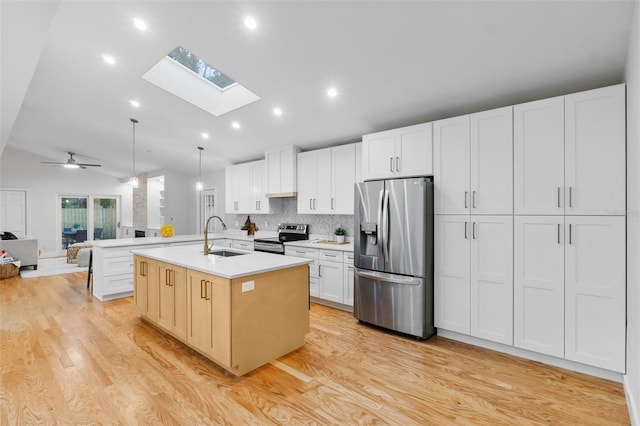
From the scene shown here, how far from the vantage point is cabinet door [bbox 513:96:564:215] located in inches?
99.1

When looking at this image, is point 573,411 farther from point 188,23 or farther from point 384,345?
point 188,23

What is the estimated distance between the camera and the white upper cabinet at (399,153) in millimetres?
3254

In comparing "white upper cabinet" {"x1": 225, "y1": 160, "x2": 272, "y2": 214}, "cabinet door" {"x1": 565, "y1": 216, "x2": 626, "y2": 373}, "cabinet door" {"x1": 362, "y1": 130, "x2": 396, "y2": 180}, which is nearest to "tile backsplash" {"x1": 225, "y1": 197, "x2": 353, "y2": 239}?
"white upper cabinet" {"x1": 225, "y1": 160, "x2": 272, "y2": 214}

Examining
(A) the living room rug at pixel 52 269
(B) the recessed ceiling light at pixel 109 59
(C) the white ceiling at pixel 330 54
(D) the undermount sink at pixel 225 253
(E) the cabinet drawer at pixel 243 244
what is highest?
(B) the recessed ceiling light at pixel 109 59

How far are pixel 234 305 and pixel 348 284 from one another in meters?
1.86

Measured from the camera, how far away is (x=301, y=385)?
234cm

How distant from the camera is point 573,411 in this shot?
6.67 ft

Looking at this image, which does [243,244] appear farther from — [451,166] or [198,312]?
[451,166]

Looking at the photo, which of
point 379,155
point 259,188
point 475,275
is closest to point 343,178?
point 379,155

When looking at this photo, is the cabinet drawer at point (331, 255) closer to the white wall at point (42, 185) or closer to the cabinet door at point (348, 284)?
the cabinet door at point (348, 284)

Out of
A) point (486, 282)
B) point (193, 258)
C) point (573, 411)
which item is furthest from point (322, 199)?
point (573, 411)

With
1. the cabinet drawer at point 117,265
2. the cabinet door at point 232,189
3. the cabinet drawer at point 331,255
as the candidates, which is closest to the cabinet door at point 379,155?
the cabinet drawer at point 331,255

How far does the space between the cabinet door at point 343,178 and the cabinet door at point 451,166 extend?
134 centimetres

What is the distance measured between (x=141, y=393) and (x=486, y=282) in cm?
307
